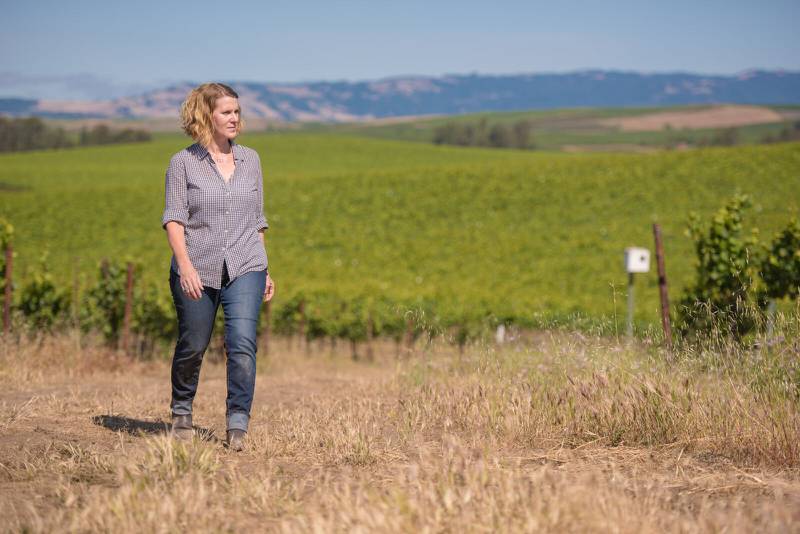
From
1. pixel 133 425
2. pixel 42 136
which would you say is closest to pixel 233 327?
pixel 133 425

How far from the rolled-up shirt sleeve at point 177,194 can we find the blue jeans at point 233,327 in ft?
1.04

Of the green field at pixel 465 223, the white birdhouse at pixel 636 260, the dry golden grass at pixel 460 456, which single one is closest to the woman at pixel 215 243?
the dry golden grass at pixel 460 456

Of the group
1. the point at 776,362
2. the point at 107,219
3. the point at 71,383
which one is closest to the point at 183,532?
the point at 776,362

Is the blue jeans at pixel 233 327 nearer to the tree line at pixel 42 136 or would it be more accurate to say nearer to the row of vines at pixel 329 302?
the row of vines at pixel 329 302

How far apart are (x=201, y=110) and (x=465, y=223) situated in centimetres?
3724

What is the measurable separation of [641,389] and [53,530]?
315 cm

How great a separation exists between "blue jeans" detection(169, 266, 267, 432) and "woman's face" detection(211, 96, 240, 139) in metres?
0.77

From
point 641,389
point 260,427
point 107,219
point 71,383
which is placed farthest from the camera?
point 107,219

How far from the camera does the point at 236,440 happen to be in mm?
4754

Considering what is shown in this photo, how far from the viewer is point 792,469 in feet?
13.8

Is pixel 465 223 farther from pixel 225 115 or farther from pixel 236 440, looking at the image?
pixel 236 440

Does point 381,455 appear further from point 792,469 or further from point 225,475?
point 792,469

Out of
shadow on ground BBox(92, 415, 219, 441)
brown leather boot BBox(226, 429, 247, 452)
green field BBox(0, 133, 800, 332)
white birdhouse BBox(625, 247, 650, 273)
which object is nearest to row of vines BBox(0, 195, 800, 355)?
green field BBox(0, 133, 800, 332)

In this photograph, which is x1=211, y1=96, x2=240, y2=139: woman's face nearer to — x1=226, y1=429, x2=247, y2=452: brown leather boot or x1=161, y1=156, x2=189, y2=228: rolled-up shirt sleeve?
x1=161, y1=156, x2=189, y2=228: rolled-up shirt sleeve
